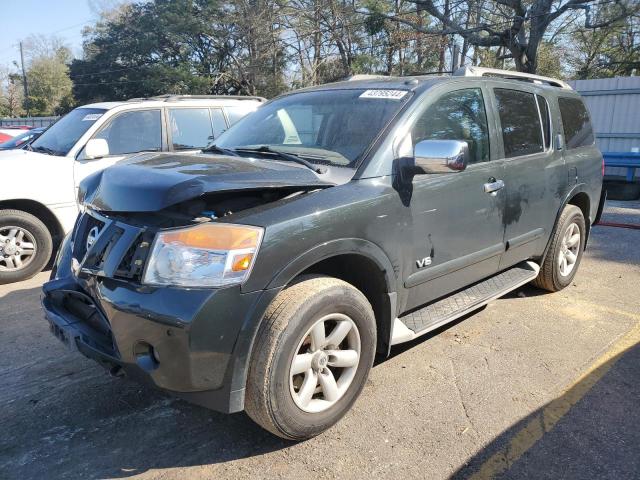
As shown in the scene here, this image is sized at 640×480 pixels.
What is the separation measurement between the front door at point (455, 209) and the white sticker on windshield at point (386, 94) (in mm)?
187

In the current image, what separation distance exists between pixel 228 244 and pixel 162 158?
3.50 ft

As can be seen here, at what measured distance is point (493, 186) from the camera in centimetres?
372

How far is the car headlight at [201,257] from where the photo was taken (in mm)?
A: 2320

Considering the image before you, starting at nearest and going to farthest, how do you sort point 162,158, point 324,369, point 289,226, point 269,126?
point 289,226, point 324,369, point 162,158, point 269,126

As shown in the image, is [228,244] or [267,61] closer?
[228,244]

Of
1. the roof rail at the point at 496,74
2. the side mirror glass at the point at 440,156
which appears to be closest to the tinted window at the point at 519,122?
the roof rail at the point at 496,74

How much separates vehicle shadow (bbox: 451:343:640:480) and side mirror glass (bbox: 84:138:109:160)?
4.79 meters

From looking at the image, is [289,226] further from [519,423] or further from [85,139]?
[85,139]

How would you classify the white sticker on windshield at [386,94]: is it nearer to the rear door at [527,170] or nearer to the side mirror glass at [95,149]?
the rear door at [527,170]

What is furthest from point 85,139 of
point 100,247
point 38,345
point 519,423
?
point 519,423

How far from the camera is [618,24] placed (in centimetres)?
2238

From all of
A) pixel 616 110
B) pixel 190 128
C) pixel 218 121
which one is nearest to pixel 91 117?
pixel 190 128

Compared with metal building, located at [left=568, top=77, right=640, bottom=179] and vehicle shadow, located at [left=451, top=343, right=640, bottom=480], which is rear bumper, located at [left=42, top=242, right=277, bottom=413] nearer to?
vehicle shadow, located at [left=451, top=343, right=640, bottom=480]

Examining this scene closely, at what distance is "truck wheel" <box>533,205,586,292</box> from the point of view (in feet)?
15.6
